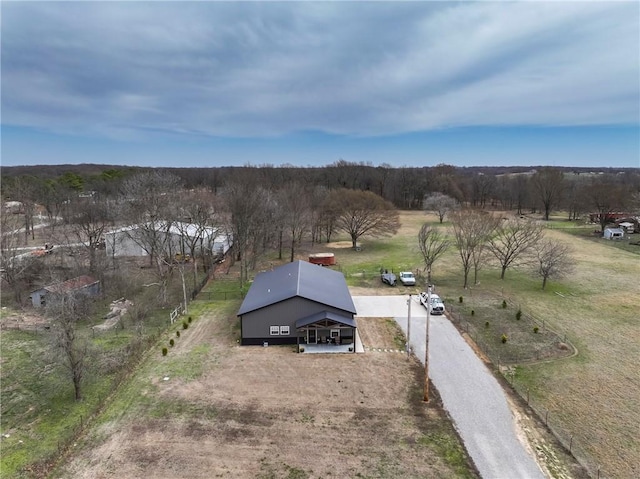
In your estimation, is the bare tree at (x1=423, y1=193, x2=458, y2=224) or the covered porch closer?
the covered porch

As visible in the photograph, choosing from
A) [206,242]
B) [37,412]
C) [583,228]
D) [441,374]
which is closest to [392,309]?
[441,374]

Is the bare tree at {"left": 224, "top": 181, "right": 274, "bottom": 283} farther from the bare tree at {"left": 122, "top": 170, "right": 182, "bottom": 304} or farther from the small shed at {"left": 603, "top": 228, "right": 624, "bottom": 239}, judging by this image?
the small shed at {"left": 603, "top": 228, "right": 624, "bottom": 239}

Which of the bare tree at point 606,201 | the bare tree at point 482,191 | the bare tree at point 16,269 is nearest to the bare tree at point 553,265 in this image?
the bare tree at point 606,201

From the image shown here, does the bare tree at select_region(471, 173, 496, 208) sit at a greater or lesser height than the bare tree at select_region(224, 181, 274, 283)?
greater

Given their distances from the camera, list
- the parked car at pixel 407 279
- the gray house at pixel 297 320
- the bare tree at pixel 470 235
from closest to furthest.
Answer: the gray house at pixel 297 320 < the parked car at pixel 407 279 < the bare tree at pixel 470 235

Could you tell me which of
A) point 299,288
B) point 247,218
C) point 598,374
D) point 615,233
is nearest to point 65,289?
point 247,218

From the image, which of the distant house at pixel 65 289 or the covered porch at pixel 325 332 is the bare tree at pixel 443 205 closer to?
the covered porch at pixel 325 332

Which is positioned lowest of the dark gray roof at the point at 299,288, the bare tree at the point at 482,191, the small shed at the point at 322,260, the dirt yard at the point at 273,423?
the dirt yard at the point at 273,423

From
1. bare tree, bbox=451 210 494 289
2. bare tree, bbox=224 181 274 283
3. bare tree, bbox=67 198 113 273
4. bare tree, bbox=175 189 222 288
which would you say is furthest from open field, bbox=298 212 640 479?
bare tree, bbox=67 198 113 273
